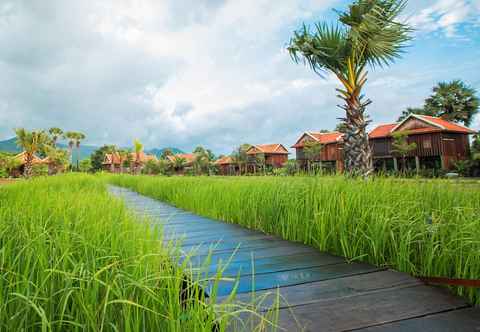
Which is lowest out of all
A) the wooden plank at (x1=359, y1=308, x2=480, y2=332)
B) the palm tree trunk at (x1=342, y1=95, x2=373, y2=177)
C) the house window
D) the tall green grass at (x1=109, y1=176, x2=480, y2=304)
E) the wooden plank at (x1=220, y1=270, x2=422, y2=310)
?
the wooden plank at (x1=359, y1=308, x2=480, y2=332)

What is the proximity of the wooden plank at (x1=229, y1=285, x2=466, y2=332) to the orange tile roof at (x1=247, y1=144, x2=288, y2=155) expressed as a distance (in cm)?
4572

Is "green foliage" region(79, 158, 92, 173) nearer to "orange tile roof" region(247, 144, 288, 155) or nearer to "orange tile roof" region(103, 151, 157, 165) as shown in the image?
"orange tile roof" region(103, 151, 157, 165)

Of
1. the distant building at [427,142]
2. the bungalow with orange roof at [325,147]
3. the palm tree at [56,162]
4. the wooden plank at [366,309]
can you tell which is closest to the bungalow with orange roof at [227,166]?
the bungalow with orange roof at [325,147]

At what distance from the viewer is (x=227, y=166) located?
173ft

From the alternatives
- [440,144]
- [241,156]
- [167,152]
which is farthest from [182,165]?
[440,144]

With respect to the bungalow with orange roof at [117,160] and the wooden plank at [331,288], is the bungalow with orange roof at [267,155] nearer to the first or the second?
the bungalow with orange roof at [117,160]

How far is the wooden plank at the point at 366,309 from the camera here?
4.35 ft

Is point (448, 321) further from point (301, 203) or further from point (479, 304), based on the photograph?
point (301, 203)

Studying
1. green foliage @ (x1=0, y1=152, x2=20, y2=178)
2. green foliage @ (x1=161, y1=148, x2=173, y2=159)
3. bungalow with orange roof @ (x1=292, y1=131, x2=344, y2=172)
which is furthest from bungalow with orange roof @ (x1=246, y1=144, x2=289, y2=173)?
green foliage @ (x1=0, y1=152, x2=20, y2=178)

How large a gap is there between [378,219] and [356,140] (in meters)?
5.10

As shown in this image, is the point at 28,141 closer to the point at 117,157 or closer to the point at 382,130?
the point at 382,130

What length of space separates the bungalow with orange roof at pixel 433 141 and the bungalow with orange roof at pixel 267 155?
20.2 metres

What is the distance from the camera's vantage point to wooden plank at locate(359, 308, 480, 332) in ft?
4.26

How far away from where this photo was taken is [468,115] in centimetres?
3111
